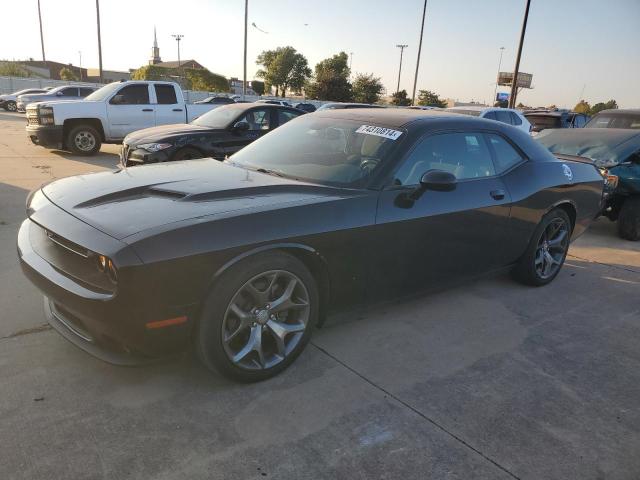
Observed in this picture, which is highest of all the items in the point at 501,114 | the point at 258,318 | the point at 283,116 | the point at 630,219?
the point at 501,114

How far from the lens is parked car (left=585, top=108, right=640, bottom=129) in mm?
9195

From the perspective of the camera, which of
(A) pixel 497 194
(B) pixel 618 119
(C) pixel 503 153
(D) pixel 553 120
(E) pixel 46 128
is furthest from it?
(D) pixel 553 120

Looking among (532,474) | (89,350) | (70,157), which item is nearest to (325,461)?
(532,474)

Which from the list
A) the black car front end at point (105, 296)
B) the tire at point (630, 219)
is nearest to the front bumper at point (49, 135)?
the black car front end at point (105, 296)

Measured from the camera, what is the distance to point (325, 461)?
225 centimetres

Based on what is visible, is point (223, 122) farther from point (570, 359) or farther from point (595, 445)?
point (595, 445)

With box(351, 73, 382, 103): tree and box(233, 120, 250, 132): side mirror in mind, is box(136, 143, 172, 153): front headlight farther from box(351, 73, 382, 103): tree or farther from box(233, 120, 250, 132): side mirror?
box(351, 73, 382, 103): tree

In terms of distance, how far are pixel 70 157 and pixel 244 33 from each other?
23.7 meters

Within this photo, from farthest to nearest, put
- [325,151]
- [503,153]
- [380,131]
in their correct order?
1. [503,153]
2. [325,151]
3. [380,131]

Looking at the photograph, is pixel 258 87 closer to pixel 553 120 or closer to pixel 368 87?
pixel 368 87

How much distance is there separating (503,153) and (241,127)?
5.23 meters

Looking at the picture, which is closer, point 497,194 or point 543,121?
point 497,194

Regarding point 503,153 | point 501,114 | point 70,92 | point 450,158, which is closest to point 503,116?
point 501,114

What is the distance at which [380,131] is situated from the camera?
352 cm
